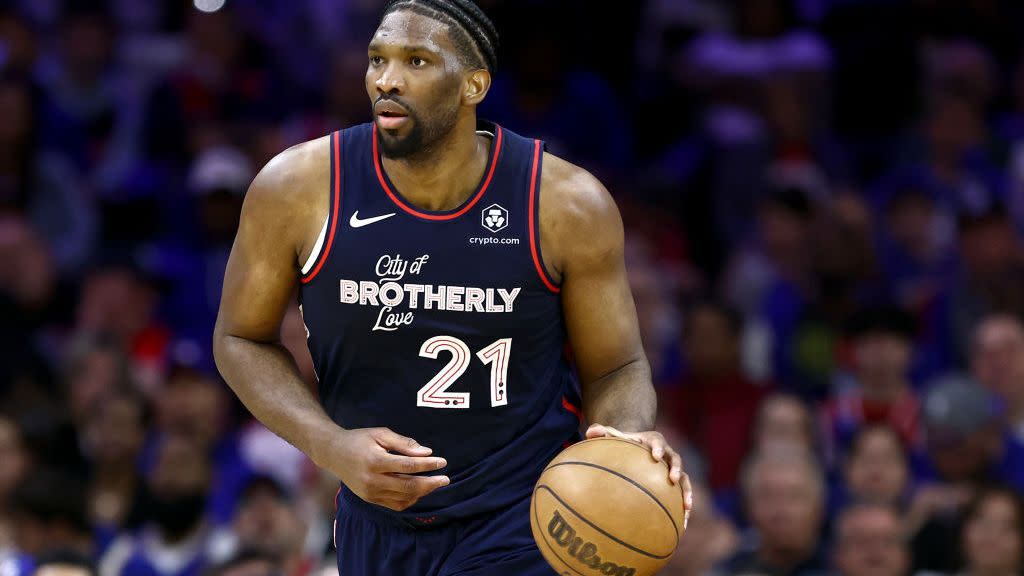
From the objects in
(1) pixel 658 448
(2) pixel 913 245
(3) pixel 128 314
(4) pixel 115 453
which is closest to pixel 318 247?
(1) pixel 658 448

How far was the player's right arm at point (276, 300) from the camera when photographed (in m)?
4.27

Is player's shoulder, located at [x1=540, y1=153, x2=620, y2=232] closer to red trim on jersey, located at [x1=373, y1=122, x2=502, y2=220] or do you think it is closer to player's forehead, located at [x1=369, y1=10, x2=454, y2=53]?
red trim on jersey, located at [x1=373, y1=122, x2=502, y2=220]

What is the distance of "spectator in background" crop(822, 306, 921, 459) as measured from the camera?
8086 millimetres

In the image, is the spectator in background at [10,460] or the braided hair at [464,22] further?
the spectator in background at [10,460]

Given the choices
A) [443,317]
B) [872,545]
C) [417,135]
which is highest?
[417,135]

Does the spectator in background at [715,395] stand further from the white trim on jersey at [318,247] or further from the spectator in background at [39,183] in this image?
the white trim on jersey at [318,247]

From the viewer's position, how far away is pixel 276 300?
14.5 feet

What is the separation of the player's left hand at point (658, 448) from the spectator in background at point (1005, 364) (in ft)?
13.5

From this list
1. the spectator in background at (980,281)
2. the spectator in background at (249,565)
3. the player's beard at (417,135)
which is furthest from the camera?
the spectator in background at (980,281)

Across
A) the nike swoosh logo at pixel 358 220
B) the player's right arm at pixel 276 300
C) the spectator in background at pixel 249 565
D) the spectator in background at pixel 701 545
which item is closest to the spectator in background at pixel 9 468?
the spectator in background at pixel 249 565

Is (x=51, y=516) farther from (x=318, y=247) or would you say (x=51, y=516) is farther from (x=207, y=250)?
(x=318, y=247)

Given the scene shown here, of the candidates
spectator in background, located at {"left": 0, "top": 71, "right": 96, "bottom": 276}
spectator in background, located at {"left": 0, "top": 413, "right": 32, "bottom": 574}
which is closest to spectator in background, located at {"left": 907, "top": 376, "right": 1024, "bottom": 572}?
spectator in background, located at {"left": 0, "top": 413, "right": 32, "bottom": 574}

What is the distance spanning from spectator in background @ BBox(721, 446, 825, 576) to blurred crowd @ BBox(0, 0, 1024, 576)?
1 centimetres

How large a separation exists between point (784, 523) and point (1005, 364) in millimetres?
1629
